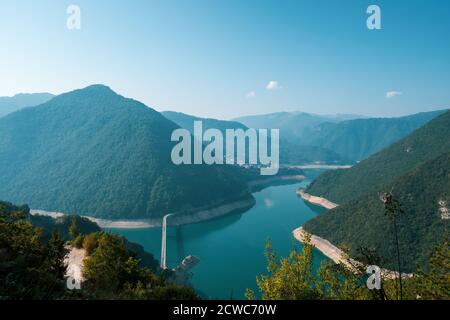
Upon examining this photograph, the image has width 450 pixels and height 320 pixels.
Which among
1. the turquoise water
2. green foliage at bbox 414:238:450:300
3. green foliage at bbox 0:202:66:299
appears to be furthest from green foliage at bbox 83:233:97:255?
the turquoise water

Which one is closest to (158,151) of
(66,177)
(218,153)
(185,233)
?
(66,177)

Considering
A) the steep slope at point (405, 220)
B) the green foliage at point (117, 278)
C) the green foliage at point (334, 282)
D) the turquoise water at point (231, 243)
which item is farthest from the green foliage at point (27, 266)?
the steep slope at point (405, 220)

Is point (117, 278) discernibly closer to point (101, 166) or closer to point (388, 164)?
point (101, 166)

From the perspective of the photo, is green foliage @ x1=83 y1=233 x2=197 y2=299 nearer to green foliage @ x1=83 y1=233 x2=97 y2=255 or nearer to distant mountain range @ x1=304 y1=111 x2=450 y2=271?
green foliage @ x1=83 y1=233 x2=97 y2=255

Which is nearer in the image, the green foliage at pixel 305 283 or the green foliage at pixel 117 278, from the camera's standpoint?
the green foliage at pixel 305 283

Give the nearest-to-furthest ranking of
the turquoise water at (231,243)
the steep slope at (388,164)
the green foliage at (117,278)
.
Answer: the green foliage at (117,278), the turquoise water at (231,243), the steep slope at (388,164)

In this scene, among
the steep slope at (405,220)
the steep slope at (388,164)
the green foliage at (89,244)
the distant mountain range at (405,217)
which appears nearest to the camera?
the green foliage at (89,244)

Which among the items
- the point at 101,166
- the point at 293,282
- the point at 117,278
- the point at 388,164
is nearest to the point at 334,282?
the point at 293,282

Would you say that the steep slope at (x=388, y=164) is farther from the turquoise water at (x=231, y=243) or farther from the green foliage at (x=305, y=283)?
the green foliage at (x=305, y=283)

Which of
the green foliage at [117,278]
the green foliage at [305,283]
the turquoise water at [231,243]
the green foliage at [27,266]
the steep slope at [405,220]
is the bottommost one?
the turquoise water at [231,243]
